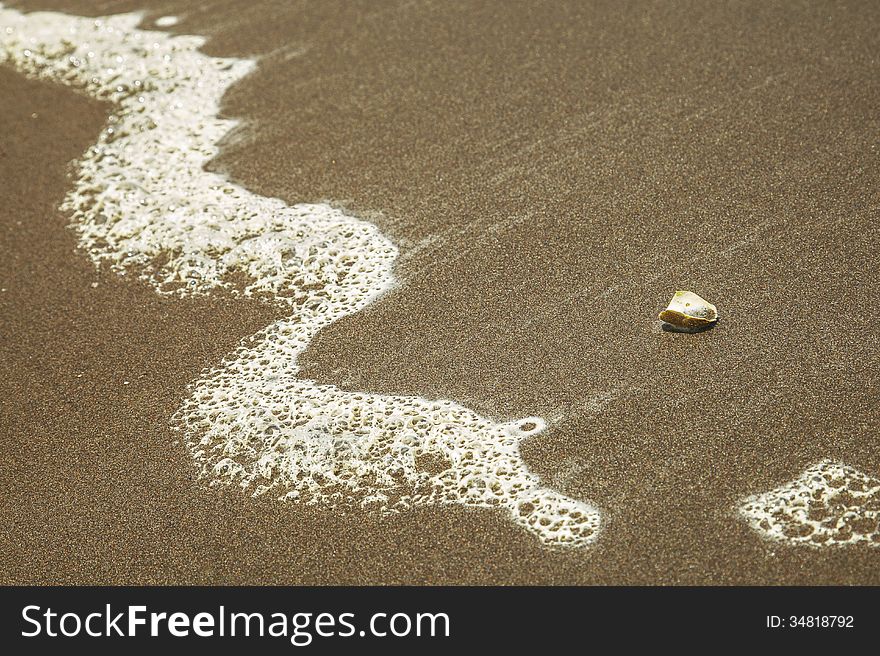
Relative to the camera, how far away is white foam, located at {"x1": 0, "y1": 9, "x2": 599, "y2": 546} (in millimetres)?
2752

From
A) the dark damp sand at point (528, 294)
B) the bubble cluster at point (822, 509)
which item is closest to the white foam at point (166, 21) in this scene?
the dark damp sand at point (528, 294)

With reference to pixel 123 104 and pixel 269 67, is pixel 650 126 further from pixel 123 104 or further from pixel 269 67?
pixel 123 104

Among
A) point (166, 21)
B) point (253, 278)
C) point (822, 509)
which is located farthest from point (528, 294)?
point (166, 21)

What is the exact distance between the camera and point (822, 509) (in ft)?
8.07

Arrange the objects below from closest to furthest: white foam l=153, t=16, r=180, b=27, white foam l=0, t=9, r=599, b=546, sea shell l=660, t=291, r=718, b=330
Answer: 1. white foam l=0, t=9, r=599, b=546
2. sea shell l=660, t=291, r=718, b=330
3. white foam l=153, t=16, r=180, b=27

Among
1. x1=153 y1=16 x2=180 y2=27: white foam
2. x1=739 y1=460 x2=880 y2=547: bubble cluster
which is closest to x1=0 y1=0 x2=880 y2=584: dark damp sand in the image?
x1=739 y1=460 x2=880 y2=547: bubble cluster

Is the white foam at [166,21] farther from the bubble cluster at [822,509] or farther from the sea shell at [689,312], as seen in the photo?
the bubble cluster at [822,509]

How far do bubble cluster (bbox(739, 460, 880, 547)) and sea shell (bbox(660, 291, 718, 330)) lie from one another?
2.00ft

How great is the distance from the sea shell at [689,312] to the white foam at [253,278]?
0.57 m

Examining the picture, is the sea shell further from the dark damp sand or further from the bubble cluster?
the bubble cluster

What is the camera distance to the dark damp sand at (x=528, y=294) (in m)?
2.58

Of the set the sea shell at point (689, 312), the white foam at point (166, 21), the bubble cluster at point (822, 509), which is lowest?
the bubble cluster at point (822, 509)

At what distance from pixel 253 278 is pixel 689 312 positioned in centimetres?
163

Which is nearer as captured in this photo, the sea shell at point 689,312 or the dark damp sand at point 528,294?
the dark damp sand at point 528,294
